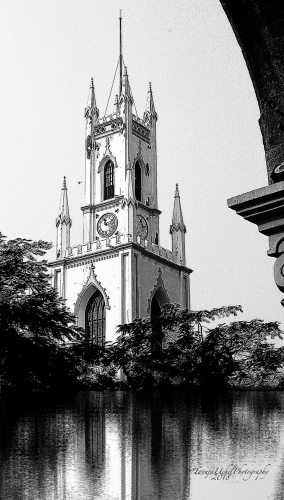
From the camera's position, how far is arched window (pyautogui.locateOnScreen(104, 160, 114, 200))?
5403cm

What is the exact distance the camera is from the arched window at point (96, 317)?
161ft

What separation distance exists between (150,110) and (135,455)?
53.6m

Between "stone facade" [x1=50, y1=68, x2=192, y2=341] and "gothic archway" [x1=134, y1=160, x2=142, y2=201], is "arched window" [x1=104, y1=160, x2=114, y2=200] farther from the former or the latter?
"gothic archway" [x1=134, y1=160, x2=142, y2=201]

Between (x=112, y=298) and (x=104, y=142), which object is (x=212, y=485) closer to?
(x=112, y=298)

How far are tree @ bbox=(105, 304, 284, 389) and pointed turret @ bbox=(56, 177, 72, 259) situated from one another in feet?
56.0

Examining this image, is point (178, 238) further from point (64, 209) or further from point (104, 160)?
point (64, 209)

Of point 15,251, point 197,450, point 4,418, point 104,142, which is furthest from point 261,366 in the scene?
point 104,142

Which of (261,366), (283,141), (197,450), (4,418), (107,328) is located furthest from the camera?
(107,328)

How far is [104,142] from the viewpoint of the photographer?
2165 inches

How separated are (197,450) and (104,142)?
50677 mm

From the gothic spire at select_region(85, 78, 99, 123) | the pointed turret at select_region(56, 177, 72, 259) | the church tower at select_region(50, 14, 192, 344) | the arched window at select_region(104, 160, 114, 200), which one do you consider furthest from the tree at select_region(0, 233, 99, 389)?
the gothic spire at select_region(85, 78, 99, 123)

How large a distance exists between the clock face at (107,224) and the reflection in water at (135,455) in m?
43.6

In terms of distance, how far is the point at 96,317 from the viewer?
4956 centimetres

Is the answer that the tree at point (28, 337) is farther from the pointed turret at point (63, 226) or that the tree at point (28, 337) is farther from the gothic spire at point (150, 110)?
the gothic spire at point (150, 110)
